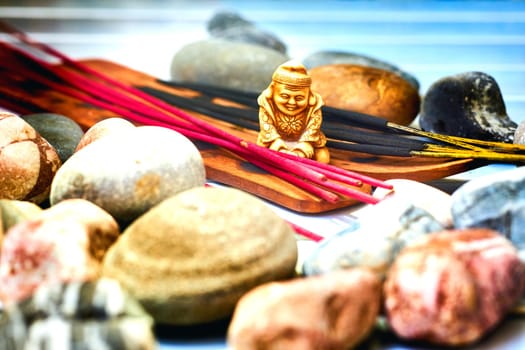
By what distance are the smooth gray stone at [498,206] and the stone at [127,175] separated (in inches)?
20.8

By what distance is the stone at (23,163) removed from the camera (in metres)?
1.65

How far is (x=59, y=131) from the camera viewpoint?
2.01m

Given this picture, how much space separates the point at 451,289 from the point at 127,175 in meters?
0.64

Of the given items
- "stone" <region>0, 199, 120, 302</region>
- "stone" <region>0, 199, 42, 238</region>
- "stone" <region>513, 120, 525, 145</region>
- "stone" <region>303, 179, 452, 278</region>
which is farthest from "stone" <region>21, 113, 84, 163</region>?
"stone" <region>513, 120, 525, 145</region>

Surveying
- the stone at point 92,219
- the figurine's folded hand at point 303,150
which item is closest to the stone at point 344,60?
the figurine's folded hand at point 303,150

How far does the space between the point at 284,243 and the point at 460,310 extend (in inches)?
12.4

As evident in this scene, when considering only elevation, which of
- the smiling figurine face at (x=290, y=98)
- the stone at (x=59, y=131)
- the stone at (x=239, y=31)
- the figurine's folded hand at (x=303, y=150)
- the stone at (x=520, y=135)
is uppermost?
the smiling figurine face at (x=290, y=98)

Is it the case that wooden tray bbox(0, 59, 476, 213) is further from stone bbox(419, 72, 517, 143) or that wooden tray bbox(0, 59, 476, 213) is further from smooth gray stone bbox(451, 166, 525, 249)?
smooth gray stone bbox(451, 166, 525, 249)

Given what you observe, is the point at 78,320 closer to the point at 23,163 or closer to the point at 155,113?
the point at 23,163

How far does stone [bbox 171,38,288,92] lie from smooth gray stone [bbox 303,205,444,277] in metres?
1.30

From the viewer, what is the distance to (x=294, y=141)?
190cm

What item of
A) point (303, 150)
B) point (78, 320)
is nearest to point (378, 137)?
point (303, 150)

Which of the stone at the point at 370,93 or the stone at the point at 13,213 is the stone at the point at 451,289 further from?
the stone at the point at 370,93

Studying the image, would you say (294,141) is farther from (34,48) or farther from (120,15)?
(120,15)
